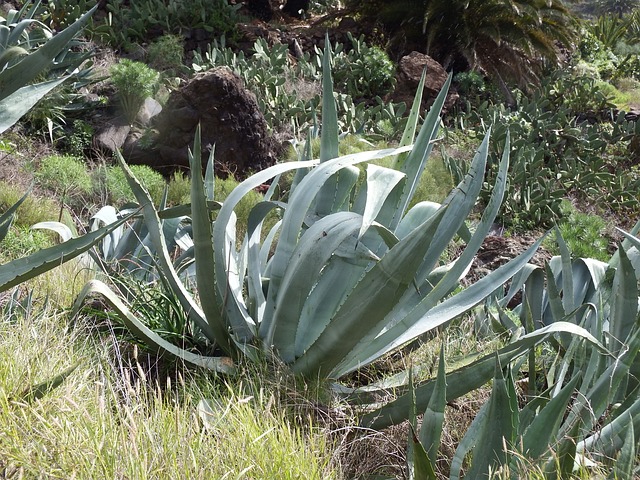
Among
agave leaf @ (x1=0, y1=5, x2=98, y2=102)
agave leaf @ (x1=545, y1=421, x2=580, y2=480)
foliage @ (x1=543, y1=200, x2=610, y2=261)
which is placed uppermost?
agave leaf @ (x1=0, y1=5, x2=98, y2=102)

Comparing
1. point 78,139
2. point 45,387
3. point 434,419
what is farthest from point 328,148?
point 78,139

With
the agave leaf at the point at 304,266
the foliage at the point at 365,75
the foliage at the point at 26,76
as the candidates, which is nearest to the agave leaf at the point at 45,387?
the agave leaf at the point at 304,266

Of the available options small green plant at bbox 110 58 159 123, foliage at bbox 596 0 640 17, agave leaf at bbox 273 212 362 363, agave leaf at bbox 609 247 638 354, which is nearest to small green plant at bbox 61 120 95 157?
small green plant at bbox 110 58 159 123

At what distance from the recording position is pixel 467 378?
8.04ft

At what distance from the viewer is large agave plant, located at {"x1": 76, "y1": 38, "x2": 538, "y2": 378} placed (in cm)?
249

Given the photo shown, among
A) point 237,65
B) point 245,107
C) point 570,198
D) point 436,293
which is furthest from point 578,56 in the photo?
point 436,293

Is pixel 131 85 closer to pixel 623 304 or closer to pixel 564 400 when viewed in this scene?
pixel 623 304

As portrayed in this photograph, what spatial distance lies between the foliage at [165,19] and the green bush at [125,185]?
16.0 feet

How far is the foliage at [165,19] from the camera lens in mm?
11750

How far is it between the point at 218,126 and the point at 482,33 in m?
6.30

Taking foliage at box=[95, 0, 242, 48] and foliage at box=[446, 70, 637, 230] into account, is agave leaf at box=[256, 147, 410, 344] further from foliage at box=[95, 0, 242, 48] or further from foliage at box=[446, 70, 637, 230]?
foliage at box=[95, 0, 242, 48]

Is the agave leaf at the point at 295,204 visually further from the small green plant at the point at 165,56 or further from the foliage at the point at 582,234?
the small green plant at the point at 165,56

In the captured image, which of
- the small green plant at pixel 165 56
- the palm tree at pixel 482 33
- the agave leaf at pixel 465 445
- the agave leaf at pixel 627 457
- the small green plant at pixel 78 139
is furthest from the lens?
the palm tree at pixel 482 33

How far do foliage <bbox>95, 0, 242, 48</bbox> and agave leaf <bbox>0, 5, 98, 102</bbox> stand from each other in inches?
359
